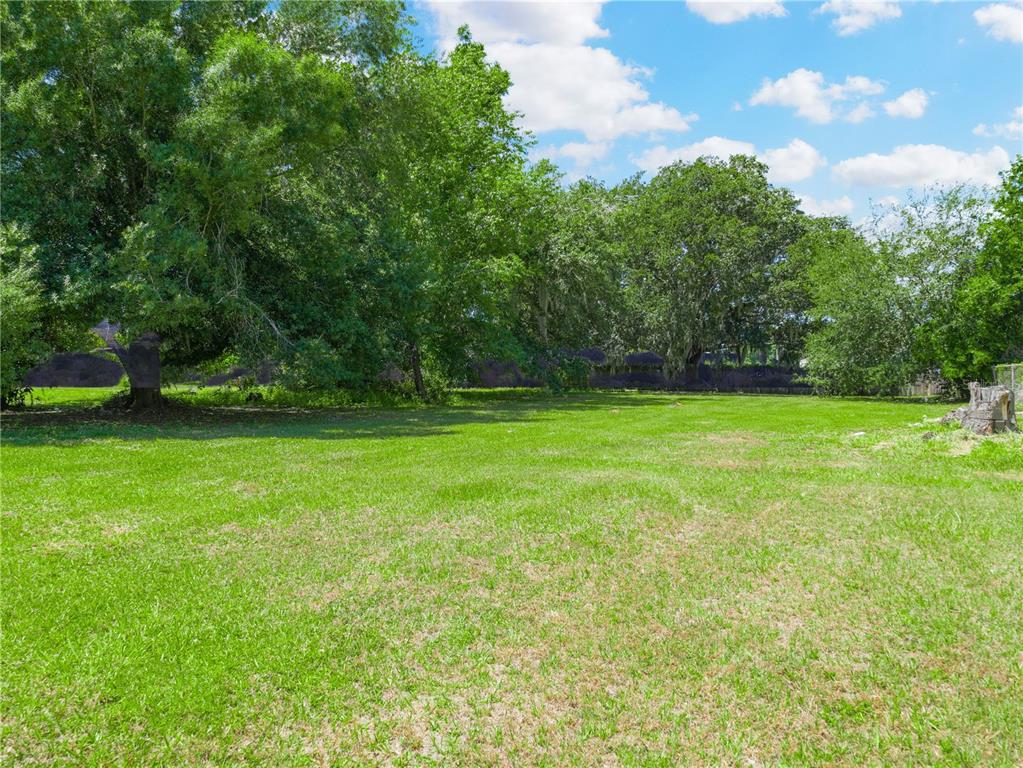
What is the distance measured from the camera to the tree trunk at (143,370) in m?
16.9

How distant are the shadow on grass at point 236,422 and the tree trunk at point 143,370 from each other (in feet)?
1.61

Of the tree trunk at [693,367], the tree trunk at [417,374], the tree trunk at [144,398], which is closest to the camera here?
the tree trunk at [144,398]

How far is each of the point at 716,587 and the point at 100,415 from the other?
1648 cm

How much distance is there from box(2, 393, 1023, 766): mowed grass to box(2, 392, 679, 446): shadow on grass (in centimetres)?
460

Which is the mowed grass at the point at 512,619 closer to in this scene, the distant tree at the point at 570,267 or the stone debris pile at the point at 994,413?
the stone debris pile at the point at 994,413

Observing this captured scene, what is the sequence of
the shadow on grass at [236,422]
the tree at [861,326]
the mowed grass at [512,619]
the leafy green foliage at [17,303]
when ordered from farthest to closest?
the tree at [861,326]
the shadow on grass at [236,422]
the leafy green foliage at [17,303]
the mowed grass at [512,619]

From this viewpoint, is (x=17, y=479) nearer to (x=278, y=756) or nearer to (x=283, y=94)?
(x=278, y=756)

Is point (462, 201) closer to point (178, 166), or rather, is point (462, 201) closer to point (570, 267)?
point (570, 267)

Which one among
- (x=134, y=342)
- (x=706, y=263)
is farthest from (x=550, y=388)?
(x=134, y=342)

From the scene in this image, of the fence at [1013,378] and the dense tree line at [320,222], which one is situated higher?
the dense tree line at [320,222]

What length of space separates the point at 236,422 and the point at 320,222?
5.70 meters

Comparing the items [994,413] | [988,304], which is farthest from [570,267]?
[994,413]

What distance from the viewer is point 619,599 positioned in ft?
13.3

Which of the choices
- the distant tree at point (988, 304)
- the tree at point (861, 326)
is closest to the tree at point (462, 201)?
the tree at point (861, 326)
